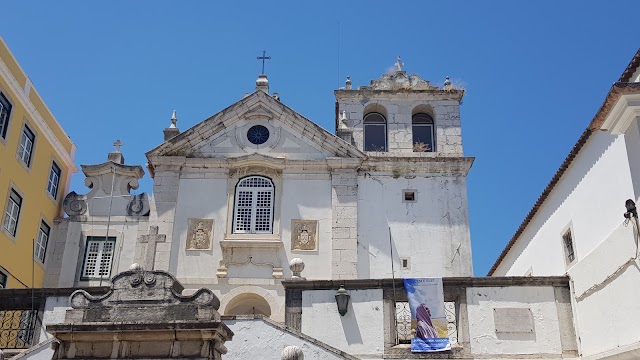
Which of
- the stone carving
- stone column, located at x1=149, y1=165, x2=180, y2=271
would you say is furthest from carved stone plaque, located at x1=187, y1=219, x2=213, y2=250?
the stone carving

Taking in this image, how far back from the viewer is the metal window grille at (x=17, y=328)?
1546 centimetres

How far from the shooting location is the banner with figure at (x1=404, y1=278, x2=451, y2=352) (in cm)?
1491

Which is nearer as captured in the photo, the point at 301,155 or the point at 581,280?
the point at 581,280

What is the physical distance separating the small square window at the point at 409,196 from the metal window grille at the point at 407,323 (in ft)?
17.5

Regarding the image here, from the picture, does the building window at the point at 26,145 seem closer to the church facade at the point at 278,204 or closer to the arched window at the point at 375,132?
the church facade at the point at 278,204

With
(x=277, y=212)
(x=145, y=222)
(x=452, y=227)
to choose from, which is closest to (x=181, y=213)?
(x=145, y=222)

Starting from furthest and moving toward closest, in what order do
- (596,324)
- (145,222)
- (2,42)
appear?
(145,222) → (2,42) → (596,324)

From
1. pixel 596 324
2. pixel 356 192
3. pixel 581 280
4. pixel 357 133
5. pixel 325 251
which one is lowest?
pixel 596 324

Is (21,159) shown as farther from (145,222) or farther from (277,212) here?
(277,212)

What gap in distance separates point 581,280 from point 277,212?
8712 mm

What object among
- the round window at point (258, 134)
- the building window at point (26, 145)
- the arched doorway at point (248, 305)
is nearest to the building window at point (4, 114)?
the building window at point (26, 145)

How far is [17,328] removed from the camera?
649 inches

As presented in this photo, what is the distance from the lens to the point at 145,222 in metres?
21.5

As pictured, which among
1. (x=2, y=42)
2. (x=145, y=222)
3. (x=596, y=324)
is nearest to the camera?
(x=596, y=324)
